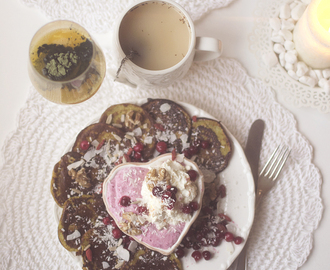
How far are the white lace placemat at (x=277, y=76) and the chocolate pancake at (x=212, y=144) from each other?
457mm

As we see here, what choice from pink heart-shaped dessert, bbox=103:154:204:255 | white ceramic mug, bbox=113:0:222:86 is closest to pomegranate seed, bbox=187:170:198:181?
pink heart-shaped dessert, bbox=103:154:204:255

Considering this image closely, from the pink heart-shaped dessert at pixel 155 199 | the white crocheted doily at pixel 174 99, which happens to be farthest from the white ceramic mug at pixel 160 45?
the pink heart-shaped dessert at pixel 155 199

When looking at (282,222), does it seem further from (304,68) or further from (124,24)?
(124,24)

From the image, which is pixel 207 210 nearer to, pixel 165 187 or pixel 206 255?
pixel 206 255

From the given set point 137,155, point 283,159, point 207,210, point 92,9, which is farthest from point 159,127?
point 92,9

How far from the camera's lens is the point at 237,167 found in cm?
143

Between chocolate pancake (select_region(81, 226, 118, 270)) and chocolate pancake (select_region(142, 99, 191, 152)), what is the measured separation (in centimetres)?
57

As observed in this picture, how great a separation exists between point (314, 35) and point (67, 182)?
1510 millimetres

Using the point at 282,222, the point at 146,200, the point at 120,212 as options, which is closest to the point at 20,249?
the point at 120,212

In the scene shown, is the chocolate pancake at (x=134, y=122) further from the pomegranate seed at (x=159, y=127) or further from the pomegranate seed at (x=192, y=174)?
the pomegranate seed at (x=192, y=174)

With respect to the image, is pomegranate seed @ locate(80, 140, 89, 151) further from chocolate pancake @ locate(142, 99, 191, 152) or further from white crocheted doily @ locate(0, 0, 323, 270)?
chocolate pancake @ locate(142, 99, 191, 152)

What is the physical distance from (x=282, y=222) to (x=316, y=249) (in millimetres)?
265

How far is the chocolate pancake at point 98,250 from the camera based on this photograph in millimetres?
1370

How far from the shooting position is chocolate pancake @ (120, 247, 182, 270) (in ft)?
4.51
